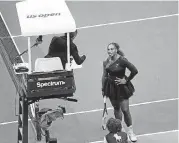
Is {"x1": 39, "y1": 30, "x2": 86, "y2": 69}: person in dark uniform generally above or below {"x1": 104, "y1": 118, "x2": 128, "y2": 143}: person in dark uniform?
above

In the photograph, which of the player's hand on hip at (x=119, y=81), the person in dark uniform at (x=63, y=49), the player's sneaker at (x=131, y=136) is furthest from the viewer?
the player's sneaker at (x=131, y=136)

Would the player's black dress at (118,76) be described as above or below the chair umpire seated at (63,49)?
below

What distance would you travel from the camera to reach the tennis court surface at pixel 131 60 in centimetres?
1491

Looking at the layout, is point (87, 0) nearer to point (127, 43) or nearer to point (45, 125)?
point (127, 43)

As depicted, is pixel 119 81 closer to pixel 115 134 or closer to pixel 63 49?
pixel 63 49

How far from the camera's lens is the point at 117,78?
45.0 ft

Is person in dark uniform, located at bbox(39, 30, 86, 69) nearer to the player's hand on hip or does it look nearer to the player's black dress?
the player's black dress

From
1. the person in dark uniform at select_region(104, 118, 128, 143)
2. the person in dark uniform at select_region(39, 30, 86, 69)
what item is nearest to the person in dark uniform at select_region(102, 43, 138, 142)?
the person in dark uniform at select_region(39, 30, 86, 69)

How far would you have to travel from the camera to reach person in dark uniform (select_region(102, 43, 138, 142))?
13586mm

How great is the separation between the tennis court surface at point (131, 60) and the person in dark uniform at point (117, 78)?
1042 mm

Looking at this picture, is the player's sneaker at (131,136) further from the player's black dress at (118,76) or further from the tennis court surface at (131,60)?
the player's black dress at (118,76)

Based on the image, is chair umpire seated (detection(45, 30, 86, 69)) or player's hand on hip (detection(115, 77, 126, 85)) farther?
player's hand on hip (detection(115, 77, 126, 85))

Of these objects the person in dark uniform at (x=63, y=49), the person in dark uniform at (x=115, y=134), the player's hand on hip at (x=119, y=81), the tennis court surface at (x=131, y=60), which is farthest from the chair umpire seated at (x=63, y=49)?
the tennis court surface at (x=131, y=60)

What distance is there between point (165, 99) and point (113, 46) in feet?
9.40
